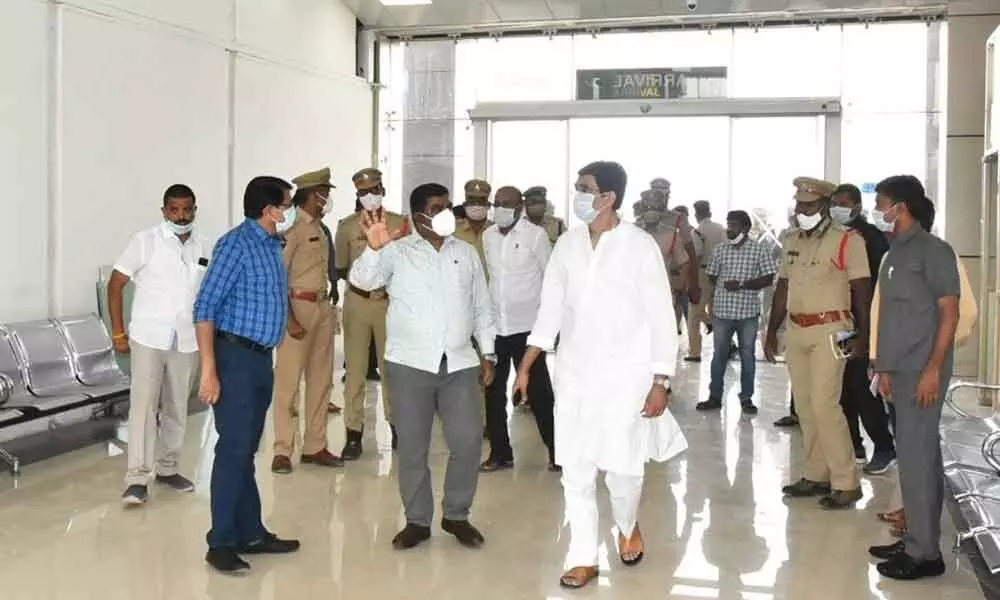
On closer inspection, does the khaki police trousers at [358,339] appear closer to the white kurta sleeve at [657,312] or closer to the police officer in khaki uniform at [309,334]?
the police officer in khaki uniform at [309,334]

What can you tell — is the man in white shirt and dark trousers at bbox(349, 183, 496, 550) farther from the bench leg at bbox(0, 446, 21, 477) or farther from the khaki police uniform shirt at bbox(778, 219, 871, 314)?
the bench leg at bbox(0, 446, 21, 477)

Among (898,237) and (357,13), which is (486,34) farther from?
(898,237)

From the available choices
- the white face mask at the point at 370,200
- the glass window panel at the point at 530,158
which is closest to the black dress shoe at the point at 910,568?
the white face mask at the point at 370,200

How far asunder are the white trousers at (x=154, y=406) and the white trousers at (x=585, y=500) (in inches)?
91.5

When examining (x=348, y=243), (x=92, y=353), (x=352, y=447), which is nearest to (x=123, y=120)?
(x=92, y=353)

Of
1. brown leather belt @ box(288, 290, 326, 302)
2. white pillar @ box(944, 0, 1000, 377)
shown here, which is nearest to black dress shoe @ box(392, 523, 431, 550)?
brown leather belt @ box(288, 290, 326, 302)

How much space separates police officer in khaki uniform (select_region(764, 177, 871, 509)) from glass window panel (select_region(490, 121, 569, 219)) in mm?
7254

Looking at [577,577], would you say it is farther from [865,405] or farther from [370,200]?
[865,405]

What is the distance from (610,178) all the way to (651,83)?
321 inches

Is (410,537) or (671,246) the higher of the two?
(671,246)

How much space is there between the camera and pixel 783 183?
37.4 ft

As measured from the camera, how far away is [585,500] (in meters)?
3.62

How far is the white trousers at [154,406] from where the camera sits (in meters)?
4.86

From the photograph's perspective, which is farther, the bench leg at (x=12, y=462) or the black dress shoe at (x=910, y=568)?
the bench leg at (x=12, y=462)
